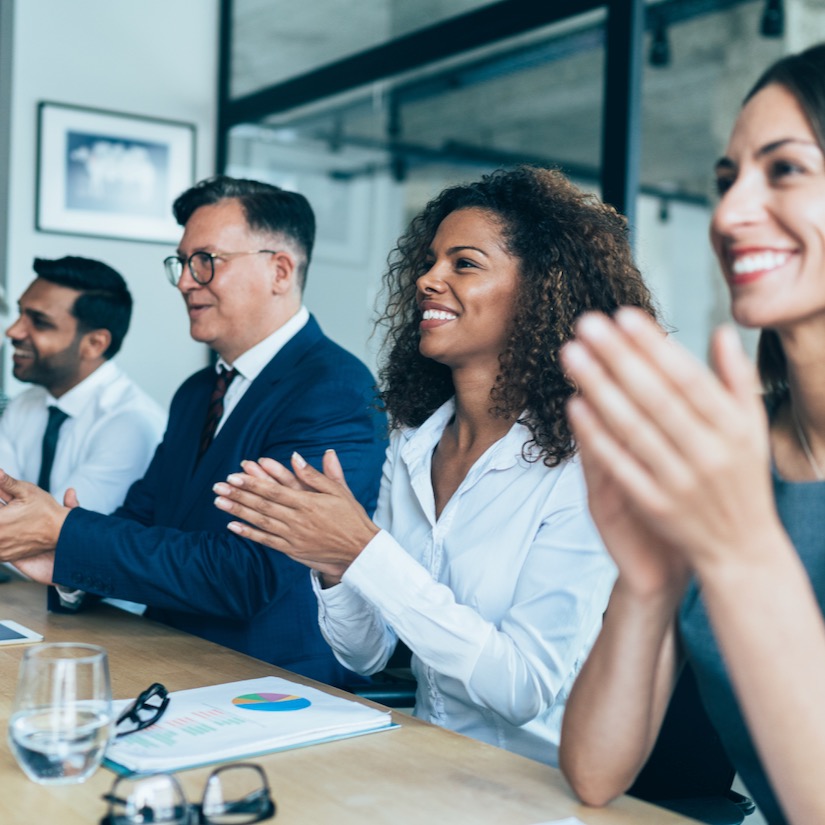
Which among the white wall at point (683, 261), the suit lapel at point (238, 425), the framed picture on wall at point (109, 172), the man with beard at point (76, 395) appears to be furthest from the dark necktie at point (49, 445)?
the white wall at point (683, 261)

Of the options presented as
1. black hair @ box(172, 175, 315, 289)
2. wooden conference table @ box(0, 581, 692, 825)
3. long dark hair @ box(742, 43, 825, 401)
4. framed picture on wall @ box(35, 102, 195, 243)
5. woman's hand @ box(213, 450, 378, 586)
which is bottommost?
wooden conference table @ box(0, 581, 692, 825)

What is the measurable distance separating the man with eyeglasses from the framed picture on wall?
6.22 feet

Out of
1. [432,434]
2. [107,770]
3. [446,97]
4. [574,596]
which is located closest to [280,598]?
[432,434]

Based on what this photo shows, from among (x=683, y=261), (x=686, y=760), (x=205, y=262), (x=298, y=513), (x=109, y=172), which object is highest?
(x=683, y=261)

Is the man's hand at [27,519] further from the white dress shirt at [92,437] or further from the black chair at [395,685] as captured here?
the white dress shirt at [92,437]

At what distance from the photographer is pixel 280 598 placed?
219cm

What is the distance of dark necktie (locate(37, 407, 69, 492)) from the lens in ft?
10.7

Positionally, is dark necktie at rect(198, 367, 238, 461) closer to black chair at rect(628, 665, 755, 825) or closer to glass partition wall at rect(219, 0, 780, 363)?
glass partition wall at rect(219, 0, 780, 363)

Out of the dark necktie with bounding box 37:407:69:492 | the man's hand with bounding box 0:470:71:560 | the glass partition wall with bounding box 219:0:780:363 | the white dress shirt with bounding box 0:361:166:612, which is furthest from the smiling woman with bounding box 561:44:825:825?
the dark necktie with bounding box 37:407:69:492

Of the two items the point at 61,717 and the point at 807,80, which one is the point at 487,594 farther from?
the point at 807,80

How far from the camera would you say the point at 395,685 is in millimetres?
2154

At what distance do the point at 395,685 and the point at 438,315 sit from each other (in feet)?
2.50

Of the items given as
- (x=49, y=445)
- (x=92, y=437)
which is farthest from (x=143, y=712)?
(x=49, y=445)

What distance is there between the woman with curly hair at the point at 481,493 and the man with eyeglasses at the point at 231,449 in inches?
8.4
